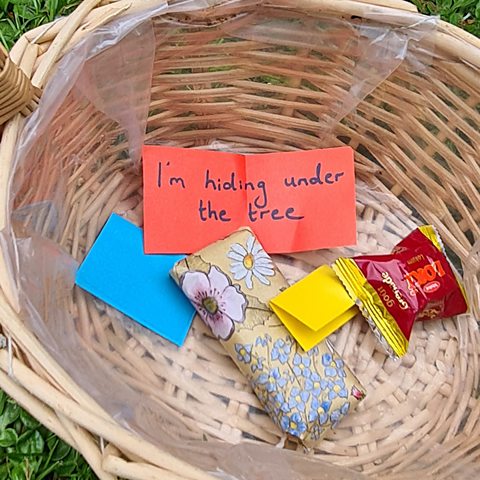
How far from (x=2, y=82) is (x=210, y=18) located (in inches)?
9.6

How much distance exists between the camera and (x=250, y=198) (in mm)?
861

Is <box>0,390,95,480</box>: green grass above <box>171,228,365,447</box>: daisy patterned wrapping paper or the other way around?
the other way around

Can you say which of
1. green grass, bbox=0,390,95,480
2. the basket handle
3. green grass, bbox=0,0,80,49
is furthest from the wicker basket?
green grass, bbox=0,0,80,49

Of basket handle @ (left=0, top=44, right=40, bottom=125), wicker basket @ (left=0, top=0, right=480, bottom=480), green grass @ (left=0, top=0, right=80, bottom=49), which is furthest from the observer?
green grass @ (left=0, top=0, right=80, bottom=49)

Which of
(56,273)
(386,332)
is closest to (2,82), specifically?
(56,273)

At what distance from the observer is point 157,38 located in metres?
0.73

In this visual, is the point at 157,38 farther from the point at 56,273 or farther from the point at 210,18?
the point at 56,273

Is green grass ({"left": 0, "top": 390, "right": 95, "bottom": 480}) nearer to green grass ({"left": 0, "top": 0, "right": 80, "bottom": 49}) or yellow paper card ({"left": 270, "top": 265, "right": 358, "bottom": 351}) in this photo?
yellow paper card ({"left": 270, "top": 265, "right": 358, "bottom": 351})

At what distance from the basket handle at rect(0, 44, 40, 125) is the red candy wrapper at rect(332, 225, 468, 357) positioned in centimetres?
36

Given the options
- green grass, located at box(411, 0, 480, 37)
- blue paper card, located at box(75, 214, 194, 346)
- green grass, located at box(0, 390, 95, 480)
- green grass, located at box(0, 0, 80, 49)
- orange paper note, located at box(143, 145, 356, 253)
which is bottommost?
green grass, located at box(0, 390, 95, 480)

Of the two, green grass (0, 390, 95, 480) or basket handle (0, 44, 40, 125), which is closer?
Answer: basket handle (0, 44, 40, 125)

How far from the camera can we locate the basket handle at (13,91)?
1.84 ft

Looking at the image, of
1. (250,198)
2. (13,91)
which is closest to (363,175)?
(250,198)

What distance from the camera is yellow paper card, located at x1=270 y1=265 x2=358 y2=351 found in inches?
30.0
